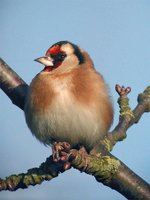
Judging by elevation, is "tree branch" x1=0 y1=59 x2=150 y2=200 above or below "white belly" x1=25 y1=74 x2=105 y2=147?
below

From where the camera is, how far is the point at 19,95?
3396 mm

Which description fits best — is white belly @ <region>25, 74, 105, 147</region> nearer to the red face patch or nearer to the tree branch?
the tree branch

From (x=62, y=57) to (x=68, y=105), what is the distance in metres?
0.64

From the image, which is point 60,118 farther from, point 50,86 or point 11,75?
point 11,75

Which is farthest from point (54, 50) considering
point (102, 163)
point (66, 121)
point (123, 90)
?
point (102, 163)

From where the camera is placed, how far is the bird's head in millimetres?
3502

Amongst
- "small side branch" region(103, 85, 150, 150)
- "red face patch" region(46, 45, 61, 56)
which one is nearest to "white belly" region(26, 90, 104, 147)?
"small side branch" region(103, 85, 150, 150)

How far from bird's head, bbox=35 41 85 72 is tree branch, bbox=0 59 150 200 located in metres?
0.24

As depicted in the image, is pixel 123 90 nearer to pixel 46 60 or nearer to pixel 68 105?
pixel 68 105

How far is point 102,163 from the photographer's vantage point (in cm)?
279

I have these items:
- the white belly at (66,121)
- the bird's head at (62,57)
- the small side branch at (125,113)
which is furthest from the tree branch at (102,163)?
the bird's head at (62,57)

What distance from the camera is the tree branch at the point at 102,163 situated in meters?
2.55

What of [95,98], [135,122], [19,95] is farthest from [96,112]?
[19,95]

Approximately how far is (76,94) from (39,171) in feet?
2.37
